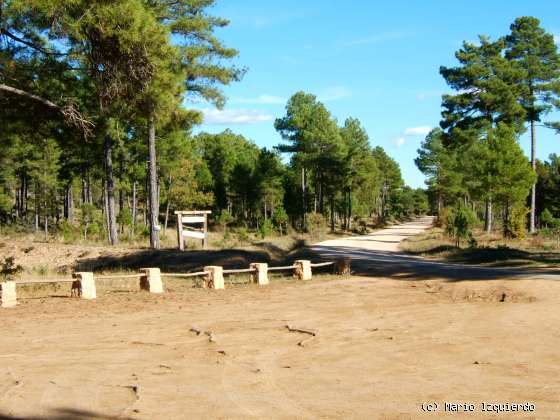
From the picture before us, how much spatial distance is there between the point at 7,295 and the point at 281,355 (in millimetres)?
7617

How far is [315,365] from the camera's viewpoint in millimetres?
8953

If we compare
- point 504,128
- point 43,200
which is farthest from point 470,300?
point 43,200

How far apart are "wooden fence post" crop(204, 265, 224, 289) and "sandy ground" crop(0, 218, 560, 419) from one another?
1.73 m

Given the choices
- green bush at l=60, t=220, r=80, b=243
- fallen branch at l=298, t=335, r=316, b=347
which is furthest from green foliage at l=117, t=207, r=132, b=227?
fallen branch at l=298, t=335, r=316, b=347

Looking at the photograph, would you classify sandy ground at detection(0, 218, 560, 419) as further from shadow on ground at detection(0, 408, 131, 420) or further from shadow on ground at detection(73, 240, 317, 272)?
shadow on ground at detection(73, 240, 317, 272)

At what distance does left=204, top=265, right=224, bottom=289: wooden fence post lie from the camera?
17781 mm

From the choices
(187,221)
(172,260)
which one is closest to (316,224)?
(187,221)

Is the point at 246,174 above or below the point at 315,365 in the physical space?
above

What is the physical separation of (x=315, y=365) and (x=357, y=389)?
1379 millimetres

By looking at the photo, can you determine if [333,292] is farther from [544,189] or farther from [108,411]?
[544,189]

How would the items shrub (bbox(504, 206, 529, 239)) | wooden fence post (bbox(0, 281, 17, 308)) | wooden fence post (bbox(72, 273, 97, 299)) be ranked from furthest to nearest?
shrub (bbox(504, 206, 529, 239)), wooden fence post (bbox(72, 273, 97, 299)), wooden fence post (bbox(0, 281, 17, 308))

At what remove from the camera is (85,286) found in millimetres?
15117

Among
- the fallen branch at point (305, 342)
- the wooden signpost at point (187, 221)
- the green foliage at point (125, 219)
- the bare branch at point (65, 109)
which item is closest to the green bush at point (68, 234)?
the green foliage at point (125, 219)

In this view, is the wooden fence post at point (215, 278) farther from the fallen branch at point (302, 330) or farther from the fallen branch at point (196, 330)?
the fallen branch at point (302, 330)
